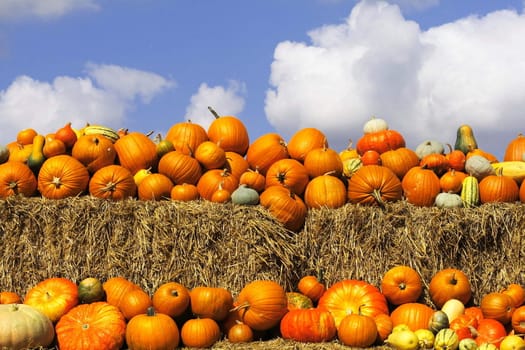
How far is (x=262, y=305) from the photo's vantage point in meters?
7.57

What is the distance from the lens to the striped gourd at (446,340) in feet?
23.3

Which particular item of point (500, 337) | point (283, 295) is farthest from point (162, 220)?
point (500, 337)

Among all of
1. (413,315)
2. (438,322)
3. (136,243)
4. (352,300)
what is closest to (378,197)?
(352,300)

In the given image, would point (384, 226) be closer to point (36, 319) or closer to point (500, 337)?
point (500, 337)

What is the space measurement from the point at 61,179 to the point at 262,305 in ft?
10.2

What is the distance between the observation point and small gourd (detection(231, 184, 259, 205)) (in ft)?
27.5

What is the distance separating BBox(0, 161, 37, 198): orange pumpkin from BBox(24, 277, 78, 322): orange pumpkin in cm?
148

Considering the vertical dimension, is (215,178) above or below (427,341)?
above

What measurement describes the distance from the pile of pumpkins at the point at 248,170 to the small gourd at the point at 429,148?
18 millimetres

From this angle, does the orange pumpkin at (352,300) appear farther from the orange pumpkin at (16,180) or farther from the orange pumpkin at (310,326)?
the orange pumpkin at (16,180)

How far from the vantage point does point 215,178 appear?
891 centimetres

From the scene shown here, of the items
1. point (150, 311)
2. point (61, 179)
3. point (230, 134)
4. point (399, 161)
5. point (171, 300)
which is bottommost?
point (150, 311)

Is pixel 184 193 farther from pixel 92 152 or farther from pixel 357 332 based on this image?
pixel 357 332

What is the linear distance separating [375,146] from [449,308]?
288cm
